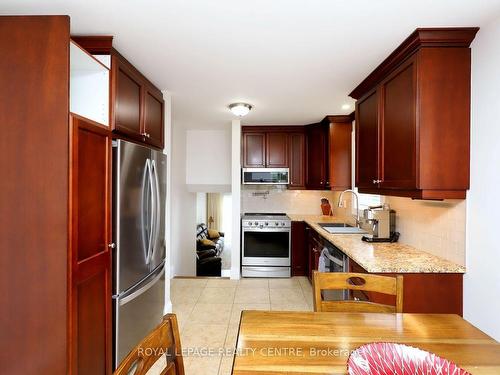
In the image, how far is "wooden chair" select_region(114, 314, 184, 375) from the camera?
2.61ft

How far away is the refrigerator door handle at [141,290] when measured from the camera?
2.00 meters

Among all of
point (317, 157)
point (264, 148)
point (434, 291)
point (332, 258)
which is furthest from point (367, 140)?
Result: point (264, 148)

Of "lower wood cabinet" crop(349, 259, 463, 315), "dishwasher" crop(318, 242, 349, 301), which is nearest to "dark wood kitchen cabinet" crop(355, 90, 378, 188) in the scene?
"dishwasher" crop(318, 242, 349, 301)

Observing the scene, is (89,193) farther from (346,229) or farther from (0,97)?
(346,229)

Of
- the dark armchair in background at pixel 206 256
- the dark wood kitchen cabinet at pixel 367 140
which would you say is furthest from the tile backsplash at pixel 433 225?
the dark armchair in background at pixel 206 256

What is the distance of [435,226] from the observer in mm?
2199

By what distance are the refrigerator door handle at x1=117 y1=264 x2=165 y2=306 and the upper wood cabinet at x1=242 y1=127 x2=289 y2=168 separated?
2.41m

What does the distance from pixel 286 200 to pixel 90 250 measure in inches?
143

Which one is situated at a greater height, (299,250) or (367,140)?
(367,140)

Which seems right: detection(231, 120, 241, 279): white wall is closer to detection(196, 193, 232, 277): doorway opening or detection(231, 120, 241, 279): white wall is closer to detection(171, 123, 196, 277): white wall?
detection(171, 123, 196, 277): white wall

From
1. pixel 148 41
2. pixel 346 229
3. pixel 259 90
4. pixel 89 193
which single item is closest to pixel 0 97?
pixel 89 193

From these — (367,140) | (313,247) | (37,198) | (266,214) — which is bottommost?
(313,247)

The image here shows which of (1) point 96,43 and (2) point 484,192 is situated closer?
(2) point 484,192

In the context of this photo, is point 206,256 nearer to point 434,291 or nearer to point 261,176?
point 261,176
